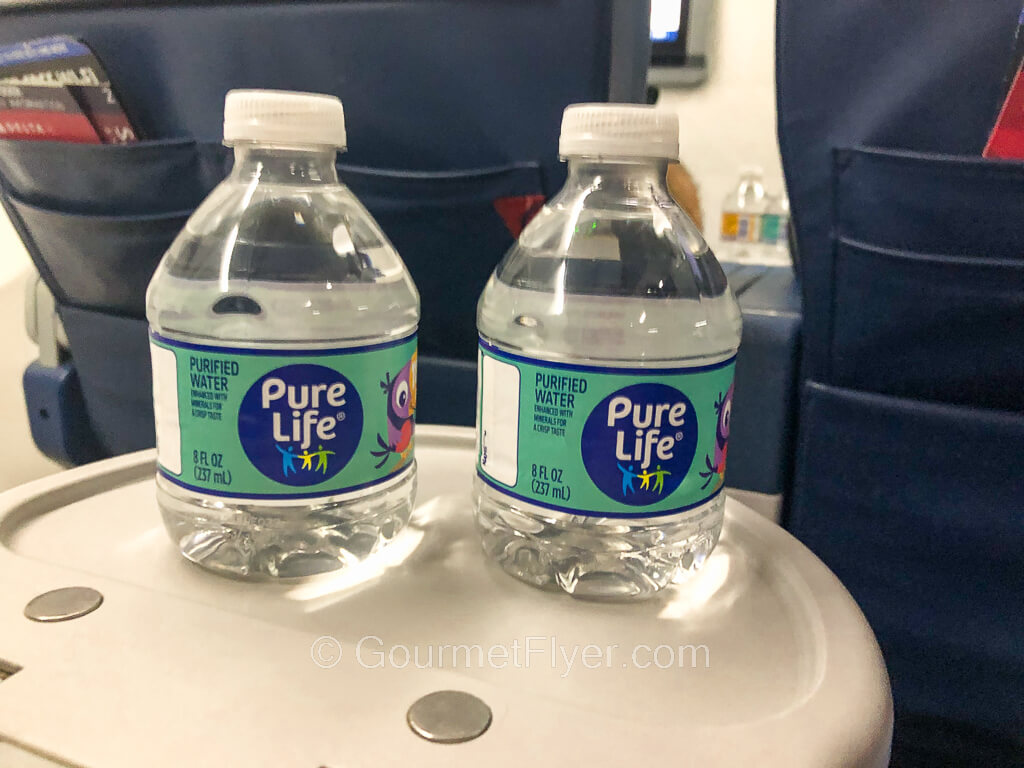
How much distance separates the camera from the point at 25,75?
875 millimetres

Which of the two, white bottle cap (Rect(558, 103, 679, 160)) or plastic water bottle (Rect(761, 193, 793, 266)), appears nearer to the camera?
white bottle cap (Rect(558, 103, 679, 160))

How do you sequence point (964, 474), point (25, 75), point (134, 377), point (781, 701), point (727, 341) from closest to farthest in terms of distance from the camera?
point (781, 701) < point (727, 341) < point (964, 474) < point (25, 75) < point (134, 377)

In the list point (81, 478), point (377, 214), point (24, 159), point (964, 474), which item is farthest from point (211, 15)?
point (964, 474)

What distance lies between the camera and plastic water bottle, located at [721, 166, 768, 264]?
6.07 ft

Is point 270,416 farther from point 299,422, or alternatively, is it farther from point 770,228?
point 770,228

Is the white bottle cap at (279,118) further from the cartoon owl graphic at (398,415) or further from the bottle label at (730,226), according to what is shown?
the bottle label at (730,226)

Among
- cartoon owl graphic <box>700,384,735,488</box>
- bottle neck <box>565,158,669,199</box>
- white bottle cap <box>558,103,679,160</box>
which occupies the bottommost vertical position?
cartoon owl graphic <box>700,384,735,488</box>

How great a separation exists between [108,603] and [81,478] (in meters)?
0.22

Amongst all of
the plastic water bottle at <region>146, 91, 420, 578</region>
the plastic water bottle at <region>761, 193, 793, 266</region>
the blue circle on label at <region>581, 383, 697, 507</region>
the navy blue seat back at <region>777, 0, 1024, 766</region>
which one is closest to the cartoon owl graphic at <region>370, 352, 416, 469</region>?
the plastic water bottle at <region>146, 91, 420, 578</region>

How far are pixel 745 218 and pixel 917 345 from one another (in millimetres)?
1162

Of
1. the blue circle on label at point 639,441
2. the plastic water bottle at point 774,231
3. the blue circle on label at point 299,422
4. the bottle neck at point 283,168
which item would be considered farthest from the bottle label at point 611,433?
the plastic water bottle at point 774,231

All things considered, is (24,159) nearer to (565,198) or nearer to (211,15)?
(211,15)

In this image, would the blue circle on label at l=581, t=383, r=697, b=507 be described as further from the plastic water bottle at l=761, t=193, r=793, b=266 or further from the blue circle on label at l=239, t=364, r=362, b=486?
the plastic water bottle at l=761, t=193, r=793, b=266

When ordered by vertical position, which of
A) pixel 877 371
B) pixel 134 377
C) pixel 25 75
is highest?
pixel 25 75
